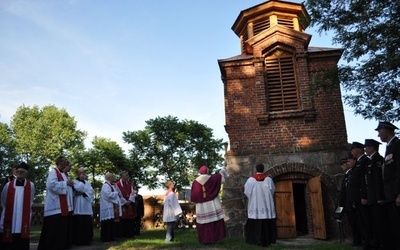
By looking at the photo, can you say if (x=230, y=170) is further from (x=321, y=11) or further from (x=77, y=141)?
(x=77, y=141)

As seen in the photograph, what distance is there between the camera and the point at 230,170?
11.2m

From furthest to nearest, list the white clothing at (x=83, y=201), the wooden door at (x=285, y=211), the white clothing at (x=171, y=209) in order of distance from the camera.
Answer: the wooden door at (x=285, y=211) < the white clothing at (x=171, y=209) < the white clothing at (x=83, y=201)

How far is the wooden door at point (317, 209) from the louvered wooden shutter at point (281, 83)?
108 inches

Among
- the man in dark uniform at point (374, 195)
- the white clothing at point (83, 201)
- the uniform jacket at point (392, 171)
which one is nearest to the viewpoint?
the uniform jacket at point (392, 171)

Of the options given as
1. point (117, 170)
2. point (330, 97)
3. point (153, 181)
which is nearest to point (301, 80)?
point (330, 97)

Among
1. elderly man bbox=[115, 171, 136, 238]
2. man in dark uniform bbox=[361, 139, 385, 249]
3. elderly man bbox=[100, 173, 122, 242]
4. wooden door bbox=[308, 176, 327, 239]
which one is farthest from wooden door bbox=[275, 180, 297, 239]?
elderly man bbox=[100, 173, 122, 242]

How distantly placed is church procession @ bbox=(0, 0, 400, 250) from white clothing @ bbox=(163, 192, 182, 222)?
29mm

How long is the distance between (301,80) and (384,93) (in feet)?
9.55

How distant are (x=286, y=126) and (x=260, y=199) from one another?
3356 millimetres

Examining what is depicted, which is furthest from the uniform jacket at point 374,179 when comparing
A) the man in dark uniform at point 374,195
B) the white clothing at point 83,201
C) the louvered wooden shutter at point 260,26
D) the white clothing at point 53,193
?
the louvered wooden shutter at point 260,26

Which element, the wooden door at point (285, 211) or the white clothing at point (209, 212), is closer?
the white clothing at point (209, 212)

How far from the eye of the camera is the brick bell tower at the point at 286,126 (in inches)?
420

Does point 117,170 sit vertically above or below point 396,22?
below

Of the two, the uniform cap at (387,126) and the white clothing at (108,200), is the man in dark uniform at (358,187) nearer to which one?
the uniform cap at (387,126)
